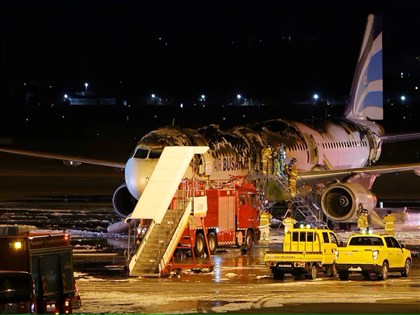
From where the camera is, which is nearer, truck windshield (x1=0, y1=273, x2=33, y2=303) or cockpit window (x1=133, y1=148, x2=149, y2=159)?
truck windshield (x1=0, y1=273, x2=33, y2=303)

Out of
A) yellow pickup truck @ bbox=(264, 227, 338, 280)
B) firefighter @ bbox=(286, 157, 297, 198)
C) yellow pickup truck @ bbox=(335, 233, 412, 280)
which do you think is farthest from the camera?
firefighter @ bbox=(286, 157, 297, 198)

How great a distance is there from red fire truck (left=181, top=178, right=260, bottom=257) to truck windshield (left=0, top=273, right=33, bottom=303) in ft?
49.9

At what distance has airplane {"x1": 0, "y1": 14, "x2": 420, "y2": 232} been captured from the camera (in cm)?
4131

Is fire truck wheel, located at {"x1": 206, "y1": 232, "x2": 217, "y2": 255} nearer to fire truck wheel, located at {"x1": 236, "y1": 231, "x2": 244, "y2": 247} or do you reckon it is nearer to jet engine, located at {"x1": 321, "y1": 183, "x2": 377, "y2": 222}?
Result: fire truck wheel, located at {"x1": 236, "y1": 231, "x2": 244, "y2": 247}

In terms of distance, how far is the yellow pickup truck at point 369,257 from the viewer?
31.7 m

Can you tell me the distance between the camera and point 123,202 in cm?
4584

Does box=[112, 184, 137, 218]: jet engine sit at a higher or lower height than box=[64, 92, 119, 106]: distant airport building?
lower

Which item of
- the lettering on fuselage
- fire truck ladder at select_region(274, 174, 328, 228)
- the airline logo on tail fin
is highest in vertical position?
the airline logo on tail fin

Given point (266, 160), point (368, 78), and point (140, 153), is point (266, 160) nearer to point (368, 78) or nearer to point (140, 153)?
point (140, 153)

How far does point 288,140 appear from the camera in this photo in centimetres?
4884

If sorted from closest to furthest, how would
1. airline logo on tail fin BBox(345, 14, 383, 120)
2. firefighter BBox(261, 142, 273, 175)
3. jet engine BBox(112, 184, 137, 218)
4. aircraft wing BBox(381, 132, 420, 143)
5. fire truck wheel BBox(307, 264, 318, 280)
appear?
fire truck wheel BBox(307, 264, 318, 280) → firefighter BBox(261, 142, 273, 175) → jet engine BBox(112, 184, 137, 218) → aircraft wing BBox(381, 132, 420, 143) → airline logo on tail fin BBox(345, 14, 383, 120)

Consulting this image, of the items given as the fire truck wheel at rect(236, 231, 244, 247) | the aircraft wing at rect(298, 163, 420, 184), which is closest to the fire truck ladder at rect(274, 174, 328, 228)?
the aircraft wing at rect(298, 163, 420, 184)

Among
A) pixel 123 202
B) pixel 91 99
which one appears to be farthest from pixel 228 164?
pixel 91 99

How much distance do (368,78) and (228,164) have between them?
1728cm
